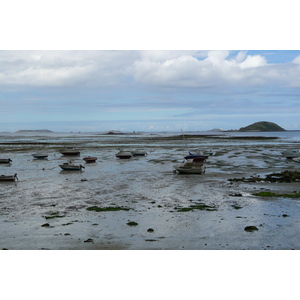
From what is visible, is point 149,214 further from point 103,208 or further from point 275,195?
point 275,195

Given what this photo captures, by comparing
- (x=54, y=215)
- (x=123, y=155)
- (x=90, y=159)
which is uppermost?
(x=123, y=155)

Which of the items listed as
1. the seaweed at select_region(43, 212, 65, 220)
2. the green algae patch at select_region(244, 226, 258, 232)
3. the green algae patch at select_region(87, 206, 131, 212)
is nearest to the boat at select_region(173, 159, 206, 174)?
the green algae patch at select_region(87, 206, 131, 212)

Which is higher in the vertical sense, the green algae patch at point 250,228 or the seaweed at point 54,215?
the green algae patch at point 250,228

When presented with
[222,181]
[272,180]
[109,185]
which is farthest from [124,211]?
[272,180]

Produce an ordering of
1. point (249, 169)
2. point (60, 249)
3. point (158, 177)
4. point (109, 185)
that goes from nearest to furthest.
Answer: point (60, 249)
point (109, 185)
point (158, 177)
point (249, 169)

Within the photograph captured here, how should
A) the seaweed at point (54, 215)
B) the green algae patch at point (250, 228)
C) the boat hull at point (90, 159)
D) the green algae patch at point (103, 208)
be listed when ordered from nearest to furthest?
the green algae patch at point (250, 228)
the seaweed at point (54, 215)
the green algae patch at point (103, 208)
the boat hull at point (90, 159)

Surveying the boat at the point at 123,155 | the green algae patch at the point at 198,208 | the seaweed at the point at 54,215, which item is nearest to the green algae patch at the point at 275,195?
the green algae patch at the point at 198,208

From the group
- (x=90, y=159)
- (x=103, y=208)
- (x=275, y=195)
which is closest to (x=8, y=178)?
(x=103, y=208)

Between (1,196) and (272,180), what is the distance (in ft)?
62.5

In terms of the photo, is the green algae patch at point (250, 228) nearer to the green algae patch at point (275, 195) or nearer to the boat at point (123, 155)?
the green algae patch at point (275, 195)

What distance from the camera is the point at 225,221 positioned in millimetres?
14148

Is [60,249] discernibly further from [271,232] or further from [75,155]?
[75,155]

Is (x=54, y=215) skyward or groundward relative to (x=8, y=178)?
groundward

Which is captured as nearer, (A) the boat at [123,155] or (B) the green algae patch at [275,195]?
(B) the green algae patch at [275,195]
